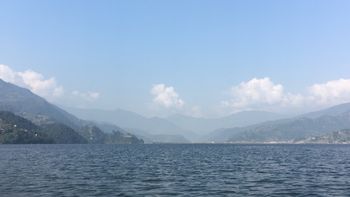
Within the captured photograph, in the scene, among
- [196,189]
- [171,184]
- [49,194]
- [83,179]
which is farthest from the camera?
[83,179]

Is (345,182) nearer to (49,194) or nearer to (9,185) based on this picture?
(49,194)

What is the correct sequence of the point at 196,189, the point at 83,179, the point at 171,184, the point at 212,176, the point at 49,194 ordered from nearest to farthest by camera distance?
the point at 49,194 < the point at 196,189 < the point at 171,184 < the point at 83,179 < the point at 212,176

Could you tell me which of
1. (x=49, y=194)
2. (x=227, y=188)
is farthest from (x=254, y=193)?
(x=49, y=194)

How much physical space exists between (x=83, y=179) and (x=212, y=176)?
75.0ft

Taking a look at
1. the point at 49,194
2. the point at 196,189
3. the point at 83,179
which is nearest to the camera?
the point at 49,194

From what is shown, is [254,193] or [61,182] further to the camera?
[61,182]

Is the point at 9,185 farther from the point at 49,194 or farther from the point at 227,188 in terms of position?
the point at 227,188

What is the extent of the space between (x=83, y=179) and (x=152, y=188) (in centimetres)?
1700

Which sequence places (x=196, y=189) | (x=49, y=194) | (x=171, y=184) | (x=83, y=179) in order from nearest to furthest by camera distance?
(x=49, y=194)
(x=196, y=189)
(x=171, y=184)
(x=83, y=179)

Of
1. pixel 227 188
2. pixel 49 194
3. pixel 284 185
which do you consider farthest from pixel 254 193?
pixel 49 194

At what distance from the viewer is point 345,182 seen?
74.4 meters

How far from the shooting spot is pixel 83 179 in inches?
3059

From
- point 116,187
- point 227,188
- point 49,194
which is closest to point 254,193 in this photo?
point 227,188

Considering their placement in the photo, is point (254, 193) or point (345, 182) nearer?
point (254, 193)
